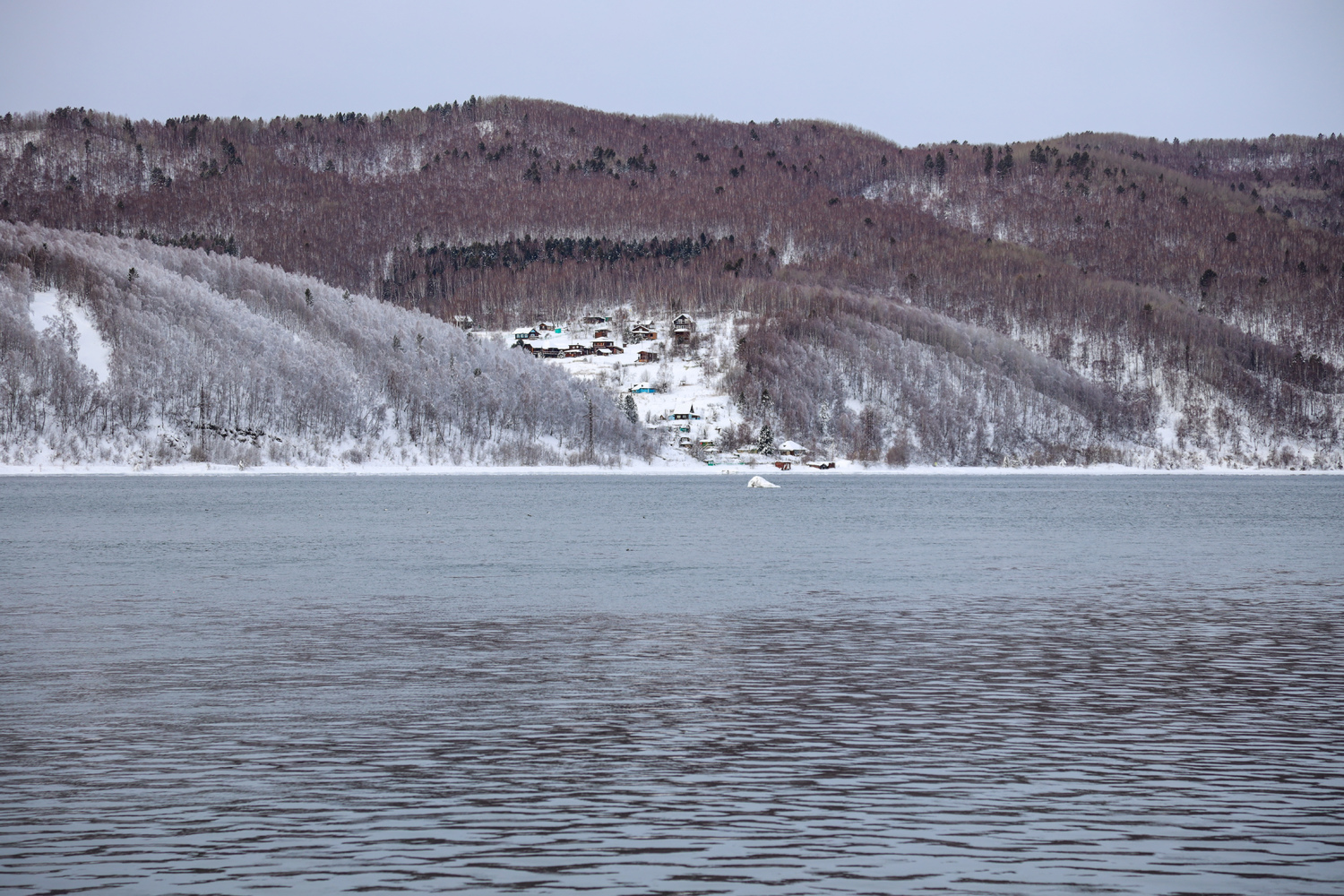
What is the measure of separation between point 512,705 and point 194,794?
25.7 feet

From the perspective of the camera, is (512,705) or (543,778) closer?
(543,778)

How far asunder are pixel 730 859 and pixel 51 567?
163 ft

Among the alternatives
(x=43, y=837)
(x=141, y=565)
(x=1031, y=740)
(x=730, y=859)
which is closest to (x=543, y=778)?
(x=730, y=859)

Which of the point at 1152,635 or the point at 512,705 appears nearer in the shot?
the point at 512,705

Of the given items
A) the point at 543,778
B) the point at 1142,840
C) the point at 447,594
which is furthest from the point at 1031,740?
the point at 447,594

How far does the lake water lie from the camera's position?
52.2 feet

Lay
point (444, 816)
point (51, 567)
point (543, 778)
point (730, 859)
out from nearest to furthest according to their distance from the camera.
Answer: point (730, 859) → point (444, 816) → point (543, 778) → point (51, 567)

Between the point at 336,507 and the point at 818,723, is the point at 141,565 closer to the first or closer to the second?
the point at 818,723

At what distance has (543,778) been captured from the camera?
65.1 feet

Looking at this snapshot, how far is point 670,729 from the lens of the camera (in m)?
23.4

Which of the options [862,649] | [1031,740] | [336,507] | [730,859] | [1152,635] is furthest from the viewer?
[336,507]

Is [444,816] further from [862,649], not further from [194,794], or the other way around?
[862,649]

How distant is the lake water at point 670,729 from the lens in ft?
52.2

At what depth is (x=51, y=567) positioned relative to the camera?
57.3 m
